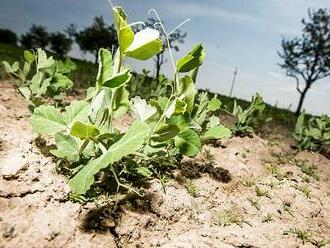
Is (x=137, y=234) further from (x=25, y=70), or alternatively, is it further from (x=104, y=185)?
(x=25, y=70)

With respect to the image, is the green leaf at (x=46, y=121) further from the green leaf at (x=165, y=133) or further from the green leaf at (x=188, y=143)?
the green leaf at (x=188, y=143)

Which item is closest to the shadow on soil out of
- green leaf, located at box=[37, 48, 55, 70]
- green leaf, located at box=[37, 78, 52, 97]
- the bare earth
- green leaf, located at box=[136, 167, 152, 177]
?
the bare earth

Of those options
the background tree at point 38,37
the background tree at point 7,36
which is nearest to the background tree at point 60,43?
the background tree at point 38,37

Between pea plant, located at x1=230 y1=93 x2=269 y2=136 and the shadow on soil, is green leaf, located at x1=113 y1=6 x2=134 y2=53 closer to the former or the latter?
the shadow on soil

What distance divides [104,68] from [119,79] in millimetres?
182

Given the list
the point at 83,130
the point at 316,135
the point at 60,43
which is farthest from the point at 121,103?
the point at 60,43

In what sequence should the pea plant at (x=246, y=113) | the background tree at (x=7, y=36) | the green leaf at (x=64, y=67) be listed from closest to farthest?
the green leaf at (x=64, y=67), the pea plant at (x=246, y=113), the background tree at (x=7, y=36)

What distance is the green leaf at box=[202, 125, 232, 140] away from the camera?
276 cm

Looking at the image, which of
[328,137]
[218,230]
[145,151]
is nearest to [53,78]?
[145,151]

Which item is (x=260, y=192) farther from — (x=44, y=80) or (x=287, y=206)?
(x=44, y=80)

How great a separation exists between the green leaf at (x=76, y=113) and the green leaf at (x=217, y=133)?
3.27ft

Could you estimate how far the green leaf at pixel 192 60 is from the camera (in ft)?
6.82

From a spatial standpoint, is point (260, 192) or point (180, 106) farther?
point (260, 192)

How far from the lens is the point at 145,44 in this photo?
1.92 meters
